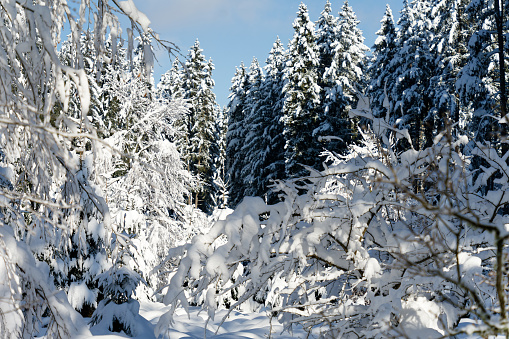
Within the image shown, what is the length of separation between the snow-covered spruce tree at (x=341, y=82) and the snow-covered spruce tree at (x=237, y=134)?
9758 mm

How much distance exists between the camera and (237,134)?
33781 millimetres

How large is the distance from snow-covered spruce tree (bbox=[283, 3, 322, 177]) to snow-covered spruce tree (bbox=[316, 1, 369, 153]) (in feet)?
2.62

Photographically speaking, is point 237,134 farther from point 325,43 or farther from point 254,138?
point 325,43

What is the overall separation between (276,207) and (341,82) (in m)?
23.5

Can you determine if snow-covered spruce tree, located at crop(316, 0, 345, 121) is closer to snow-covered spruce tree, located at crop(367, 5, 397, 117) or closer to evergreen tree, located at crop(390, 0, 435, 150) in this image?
snow-covered spruce tree, located at crop(367, 5, 397, 117)

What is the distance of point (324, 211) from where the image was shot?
6.88 ft

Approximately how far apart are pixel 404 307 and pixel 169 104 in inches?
480

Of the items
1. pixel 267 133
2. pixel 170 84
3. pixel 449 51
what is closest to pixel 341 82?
pixel 449 51

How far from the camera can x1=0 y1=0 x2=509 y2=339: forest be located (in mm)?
1624

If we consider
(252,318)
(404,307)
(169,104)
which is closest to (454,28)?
(169,104)

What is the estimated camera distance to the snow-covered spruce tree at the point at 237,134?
32.9 m

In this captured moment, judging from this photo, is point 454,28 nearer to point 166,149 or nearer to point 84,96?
point 166,149

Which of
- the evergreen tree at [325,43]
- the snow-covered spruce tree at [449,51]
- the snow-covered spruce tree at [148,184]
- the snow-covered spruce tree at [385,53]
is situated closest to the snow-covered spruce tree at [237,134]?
the evergreen tree at [325,43]

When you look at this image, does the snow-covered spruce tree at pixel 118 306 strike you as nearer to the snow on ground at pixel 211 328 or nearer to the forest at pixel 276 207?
the forest at pixel 276 207
